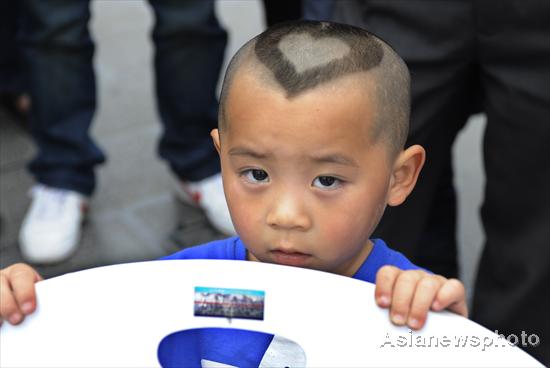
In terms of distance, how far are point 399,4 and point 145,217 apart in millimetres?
1300

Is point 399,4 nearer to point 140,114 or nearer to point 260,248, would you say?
point 260,248

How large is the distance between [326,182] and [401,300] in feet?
0.59

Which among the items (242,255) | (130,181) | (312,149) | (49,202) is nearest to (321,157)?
(312,149)

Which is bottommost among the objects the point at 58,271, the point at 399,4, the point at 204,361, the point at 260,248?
the point at 58,271

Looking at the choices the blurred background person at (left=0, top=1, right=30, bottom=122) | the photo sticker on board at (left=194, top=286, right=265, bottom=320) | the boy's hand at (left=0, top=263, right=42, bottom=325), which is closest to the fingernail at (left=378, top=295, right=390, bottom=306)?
the photo sticker on board at (left=194, top=286, right=265, bottom=320)

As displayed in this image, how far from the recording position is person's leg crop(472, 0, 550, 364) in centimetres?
141

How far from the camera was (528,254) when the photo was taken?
1.61 meters

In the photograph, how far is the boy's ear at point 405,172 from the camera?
Answer: 43.1 inches

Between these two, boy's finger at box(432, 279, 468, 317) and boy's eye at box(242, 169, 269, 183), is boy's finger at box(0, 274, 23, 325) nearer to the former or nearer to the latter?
boy's eye at box(242, 169, 269, 183)

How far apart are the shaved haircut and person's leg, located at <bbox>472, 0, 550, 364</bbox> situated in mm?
418

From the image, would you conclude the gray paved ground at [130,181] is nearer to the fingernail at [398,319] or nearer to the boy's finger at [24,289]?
the boy's finger at [24,289]

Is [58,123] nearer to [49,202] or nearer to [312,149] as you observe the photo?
[49,202]

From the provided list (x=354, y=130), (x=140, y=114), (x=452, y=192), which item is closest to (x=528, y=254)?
(x=452, y=192)

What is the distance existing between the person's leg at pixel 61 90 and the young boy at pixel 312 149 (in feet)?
4.22
